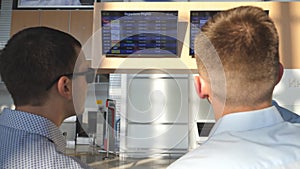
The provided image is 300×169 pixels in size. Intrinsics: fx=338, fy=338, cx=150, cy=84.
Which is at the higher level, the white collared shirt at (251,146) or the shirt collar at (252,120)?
the shirt collar at (252,120)

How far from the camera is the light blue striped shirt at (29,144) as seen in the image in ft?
2.32

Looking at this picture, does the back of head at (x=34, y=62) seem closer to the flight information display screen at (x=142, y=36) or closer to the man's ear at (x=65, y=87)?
the man's ear at (x=65, y=87)

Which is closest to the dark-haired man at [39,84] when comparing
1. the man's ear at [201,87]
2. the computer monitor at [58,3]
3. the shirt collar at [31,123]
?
the shirt collar at [31,123]

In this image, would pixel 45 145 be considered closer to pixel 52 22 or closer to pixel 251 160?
pixel 251 160

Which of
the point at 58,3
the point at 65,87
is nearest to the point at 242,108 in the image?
the point at 65,87

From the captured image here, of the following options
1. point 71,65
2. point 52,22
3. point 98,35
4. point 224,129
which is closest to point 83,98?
point 71,65

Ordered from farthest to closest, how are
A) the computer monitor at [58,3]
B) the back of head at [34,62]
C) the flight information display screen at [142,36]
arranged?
the computer monitor at [58,3]
the flight information display screen at [142,36]
the back of head at [34,62]

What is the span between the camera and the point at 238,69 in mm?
590

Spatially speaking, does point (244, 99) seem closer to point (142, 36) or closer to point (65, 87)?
point (65, 87)

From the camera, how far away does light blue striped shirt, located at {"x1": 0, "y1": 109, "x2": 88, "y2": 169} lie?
0.71m

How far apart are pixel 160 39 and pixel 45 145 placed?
0.73 meters

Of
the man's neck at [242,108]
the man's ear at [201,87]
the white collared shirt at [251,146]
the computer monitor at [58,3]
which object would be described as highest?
the computer monitor at [58,3]

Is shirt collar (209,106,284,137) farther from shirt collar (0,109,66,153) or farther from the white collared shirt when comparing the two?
shirt collar (0,109,66,153)

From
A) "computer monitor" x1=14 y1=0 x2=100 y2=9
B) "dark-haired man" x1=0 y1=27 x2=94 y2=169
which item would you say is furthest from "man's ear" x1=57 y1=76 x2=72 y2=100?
"computer monitor" x1=14 y1=0 x2=100 y2=9
